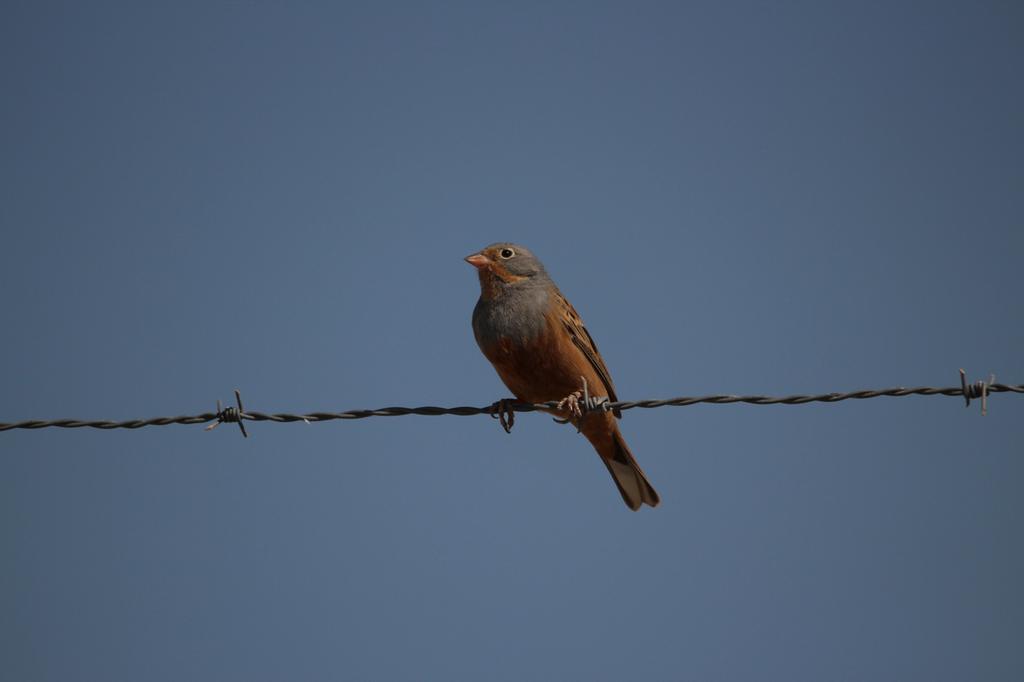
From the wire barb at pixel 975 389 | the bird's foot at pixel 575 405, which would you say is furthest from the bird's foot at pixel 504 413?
the wire barb at pixel 975 389

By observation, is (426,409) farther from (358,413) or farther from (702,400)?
(702,400)

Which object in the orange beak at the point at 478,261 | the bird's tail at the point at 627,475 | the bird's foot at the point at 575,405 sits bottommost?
the bird's tail at the point at 627,475

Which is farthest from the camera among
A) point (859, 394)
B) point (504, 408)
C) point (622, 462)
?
point (622, 462)

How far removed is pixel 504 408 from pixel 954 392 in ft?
10.1

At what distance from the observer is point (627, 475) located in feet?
27.5

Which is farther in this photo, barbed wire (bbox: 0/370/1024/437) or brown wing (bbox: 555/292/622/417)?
brown wing (bbox: 555/292/622/417)

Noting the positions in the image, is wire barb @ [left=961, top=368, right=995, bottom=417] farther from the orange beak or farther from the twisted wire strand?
the orange beak

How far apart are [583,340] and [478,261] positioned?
1128 millimetres

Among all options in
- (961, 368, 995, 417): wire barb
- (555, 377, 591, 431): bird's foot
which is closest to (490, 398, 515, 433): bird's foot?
(555, 377, 591, 431): bird's foot

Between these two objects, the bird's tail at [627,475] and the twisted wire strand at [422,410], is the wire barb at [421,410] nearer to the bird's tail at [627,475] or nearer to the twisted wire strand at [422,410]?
the twisted wire strand at [422,410]

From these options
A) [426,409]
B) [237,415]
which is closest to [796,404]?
[426,409]

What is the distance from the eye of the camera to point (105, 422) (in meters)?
5.71

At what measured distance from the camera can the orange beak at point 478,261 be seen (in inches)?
333

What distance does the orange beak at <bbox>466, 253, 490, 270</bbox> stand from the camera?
845 cm
